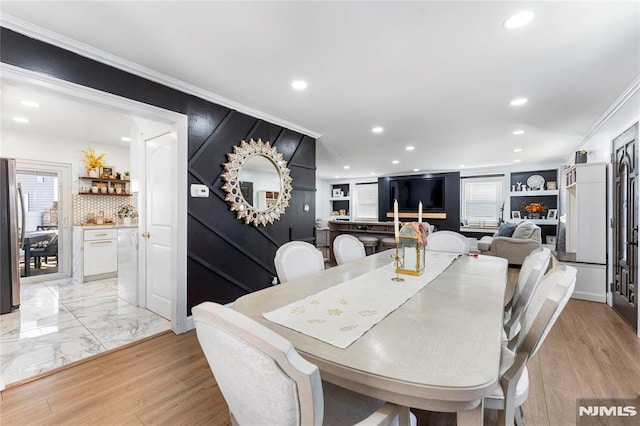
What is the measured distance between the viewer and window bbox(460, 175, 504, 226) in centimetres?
777

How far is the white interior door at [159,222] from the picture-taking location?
289cm

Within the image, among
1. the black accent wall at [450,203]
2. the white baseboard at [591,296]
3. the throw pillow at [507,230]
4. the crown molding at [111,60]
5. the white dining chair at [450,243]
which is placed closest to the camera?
the crown molding at [111,60]

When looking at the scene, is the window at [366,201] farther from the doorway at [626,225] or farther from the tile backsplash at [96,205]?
the tile backsplash at [96,205]

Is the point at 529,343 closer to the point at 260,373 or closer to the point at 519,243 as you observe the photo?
the point at 260,373

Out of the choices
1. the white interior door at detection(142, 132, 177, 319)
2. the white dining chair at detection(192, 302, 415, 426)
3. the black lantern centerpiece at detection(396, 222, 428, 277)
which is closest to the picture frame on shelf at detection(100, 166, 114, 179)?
the white interior door at detection(142, 132, 177, 319)

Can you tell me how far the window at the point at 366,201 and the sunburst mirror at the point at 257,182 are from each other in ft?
22.0

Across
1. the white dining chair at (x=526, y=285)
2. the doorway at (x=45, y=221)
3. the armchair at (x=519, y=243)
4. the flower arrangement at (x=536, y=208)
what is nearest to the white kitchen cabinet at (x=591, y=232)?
the armchair at (x=519, y=243)

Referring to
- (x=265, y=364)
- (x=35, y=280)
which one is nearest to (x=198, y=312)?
(x=265, y=364)

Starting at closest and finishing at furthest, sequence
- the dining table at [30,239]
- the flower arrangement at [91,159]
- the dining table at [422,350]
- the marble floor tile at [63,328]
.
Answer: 1. the dining table at [422,350]
2. the marble floor tile at [63,328]
3. the dining table at [30,239]
4. the flower arrangement at [91,159]

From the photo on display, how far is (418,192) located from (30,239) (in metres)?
9.13

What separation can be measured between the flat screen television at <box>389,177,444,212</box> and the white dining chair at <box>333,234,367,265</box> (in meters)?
6.31

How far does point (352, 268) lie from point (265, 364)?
1.55m

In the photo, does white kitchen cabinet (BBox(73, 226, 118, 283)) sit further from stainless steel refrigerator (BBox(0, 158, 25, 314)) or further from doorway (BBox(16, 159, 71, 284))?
stainless steel refrigerator (BBox(0, 158, 25, 314))

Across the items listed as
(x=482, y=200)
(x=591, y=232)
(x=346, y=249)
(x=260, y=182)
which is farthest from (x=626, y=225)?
(x=482, y=200)
